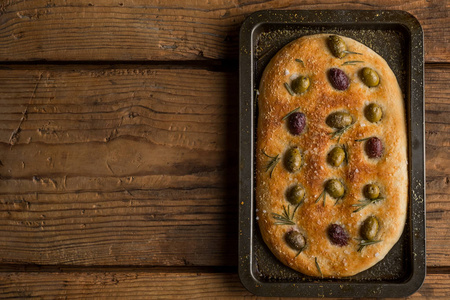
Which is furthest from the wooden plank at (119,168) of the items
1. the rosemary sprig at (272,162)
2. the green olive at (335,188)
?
the green olive at (335,188)

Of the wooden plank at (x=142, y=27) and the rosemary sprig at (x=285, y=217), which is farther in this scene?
the wooden plank at (x=142, y=27)

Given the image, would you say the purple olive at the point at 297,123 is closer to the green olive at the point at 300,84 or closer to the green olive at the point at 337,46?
the green olive at the point at 300,84

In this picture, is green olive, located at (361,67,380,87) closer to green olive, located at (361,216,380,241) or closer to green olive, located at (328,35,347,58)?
green olive, located at (328,35,347,58)

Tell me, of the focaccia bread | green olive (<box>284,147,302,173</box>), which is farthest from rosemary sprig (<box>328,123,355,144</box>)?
green olive (<box>284,147,302,173</box>)

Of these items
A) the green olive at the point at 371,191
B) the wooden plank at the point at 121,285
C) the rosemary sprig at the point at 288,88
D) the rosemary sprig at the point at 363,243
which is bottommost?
the wooden plank at the point at 121,285

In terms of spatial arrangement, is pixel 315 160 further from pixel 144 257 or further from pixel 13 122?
pixel 13 122

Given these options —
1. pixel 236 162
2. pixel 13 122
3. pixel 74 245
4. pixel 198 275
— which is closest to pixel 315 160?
pixel 236 162
